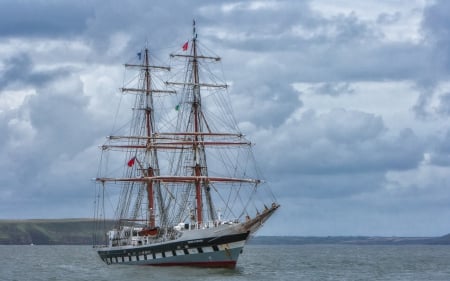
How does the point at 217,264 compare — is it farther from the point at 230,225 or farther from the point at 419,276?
the point at 419,276

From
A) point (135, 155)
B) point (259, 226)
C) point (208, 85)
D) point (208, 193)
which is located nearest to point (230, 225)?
point (259, 226)

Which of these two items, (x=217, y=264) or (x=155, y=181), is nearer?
(x=217, y=264)

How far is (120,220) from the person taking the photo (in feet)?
458

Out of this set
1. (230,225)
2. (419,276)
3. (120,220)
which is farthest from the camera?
(120,220)

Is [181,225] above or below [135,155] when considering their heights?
below

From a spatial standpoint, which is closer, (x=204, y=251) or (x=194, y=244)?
(x=204, y=251)

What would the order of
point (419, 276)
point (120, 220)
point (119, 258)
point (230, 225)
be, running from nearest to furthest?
1. point (230, 225)
2. point (419, 276)
3. point (119, 258)
4. point (120, 220)

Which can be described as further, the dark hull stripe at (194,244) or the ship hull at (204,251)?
the ship hull at (204,251)

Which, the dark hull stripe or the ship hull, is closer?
the dark hull stripe

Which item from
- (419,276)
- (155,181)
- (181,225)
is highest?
(155,181)

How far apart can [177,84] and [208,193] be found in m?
16.4

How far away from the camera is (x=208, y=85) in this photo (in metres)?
123

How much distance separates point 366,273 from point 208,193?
25.2 m

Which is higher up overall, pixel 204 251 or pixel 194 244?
pixel 194 244
